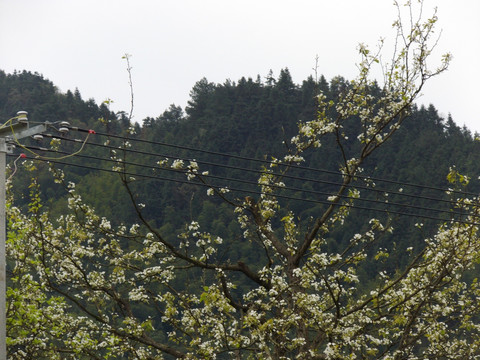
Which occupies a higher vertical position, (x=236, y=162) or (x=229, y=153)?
(x=229, y=153)

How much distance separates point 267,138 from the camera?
99562mm

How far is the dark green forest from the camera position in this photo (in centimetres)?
6556

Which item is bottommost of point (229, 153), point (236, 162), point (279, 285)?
point (279, 285)

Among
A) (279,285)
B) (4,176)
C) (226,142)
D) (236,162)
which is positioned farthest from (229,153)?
(4,176)

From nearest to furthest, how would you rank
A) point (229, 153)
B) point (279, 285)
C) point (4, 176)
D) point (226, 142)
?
point (4, 176), point (279, 285), point (229, 153), point (226, 142)

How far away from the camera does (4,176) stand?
8570 millimetres

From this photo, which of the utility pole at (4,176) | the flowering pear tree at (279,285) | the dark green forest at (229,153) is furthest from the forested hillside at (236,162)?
the utility pole at (4,176)

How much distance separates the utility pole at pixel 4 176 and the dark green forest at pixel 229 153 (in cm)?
4463

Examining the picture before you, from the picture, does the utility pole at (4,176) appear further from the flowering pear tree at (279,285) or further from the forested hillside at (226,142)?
the forested hillside at (226,142)

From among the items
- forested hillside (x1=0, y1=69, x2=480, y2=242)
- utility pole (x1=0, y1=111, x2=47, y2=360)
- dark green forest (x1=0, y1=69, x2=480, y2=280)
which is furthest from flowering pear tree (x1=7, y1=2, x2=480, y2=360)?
forested hillside (x1=0, y1=69, x2=480, y2=242)

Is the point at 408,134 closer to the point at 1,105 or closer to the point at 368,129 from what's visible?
the point at 1,105

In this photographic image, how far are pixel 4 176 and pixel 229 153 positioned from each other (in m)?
88.2

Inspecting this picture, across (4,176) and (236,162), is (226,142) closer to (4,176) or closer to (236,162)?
(236,162)

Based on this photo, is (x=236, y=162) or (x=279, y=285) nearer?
(x=279, y=285)
